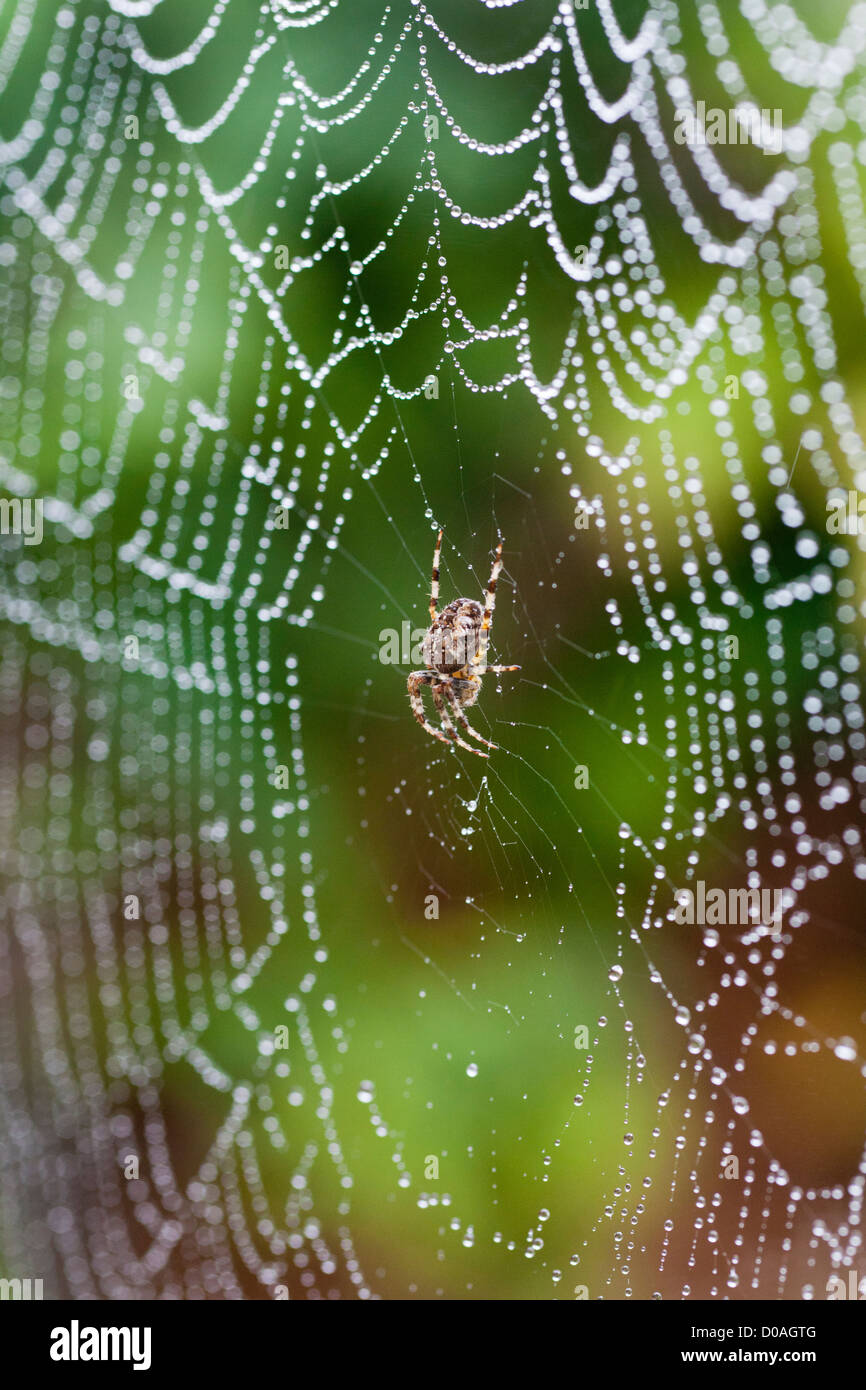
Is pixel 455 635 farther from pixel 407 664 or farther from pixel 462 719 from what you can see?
pixel 407 664

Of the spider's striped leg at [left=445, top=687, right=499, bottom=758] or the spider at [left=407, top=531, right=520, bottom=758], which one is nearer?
the spider at [left=407, top=531, right=520, bottom=758]

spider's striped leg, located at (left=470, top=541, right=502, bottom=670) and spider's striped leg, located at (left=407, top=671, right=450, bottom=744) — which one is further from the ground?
→ spider's striped leg, located at (left=470, top=541, right=502, bottom=670)

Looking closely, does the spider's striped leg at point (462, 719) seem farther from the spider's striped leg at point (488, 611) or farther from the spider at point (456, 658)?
the spider's striped leg at point (488, 611)

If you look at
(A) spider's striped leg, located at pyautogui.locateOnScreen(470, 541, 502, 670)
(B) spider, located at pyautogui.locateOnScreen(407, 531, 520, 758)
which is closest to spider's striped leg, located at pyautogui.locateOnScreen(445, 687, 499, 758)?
(B) spider, located at pyautogui.locateOnScreen(407, 531, 520, 758)

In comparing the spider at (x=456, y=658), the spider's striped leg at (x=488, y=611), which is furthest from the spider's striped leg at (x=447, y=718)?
the spider's striped leg at (x=488, y=611)

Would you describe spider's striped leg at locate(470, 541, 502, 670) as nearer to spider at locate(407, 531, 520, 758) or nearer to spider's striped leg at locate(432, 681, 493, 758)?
spider at locate(407, 531, 520, 758)

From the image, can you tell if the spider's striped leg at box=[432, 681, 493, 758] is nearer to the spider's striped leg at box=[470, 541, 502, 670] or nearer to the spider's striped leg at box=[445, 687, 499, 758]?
the spider's striped leg at box=[445, 687, 499, 758]

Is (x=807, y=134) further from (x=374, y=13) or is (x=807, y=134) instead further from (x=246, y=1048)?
(x=246, y=1048)
